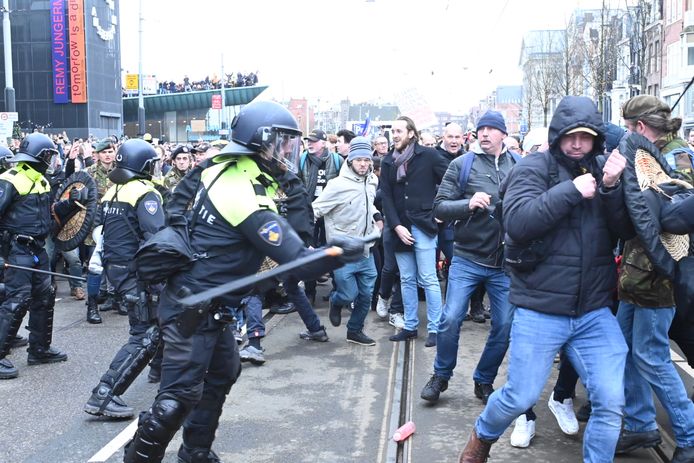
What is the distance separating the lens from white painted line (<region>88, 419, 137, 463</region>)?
5002 mm

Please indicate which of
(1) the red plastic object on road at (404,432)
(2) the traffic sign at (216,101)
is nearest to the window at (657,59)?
(2) the traffic sign at (216,101)

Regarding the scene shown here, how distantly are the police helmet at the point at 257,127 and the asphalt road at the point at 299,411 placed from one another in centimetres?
197

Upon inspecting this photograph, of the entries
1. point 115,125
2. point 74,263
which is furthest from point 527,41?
point 74,263

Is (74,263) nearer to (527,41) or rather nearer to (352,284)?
(352,284)

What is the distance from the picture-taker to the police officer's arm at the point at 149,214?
6062mm

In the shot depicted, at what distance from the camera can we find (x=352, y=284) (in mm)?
7895

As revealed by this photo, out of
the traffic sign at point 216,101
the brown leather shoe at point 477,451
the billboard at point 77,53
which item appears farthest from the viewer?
the traffic sign at point 216,101

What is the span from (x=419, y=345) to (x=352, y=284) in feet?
2.84

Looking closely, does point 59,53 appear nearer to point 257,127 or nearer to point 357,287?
point 357,287

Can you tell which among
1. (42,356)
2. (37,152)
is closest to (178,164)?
(37,152)

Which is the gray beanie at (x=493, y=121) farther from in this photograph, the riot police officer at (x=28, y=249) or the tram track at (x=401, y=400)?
the riot police officer at (x=28, y=249)

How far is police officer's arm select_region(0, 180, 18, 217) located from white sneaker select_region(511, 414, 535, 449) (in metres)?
4.55

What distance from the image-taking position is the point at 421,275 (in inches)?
291

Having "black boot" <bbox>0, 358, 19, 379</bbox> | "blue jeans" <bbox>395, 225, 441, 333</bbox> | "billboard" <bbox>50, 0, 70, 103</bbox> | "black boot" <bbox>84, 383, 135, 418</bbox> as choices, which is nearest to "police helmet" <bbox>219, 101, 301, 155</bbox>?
"black boot" <bbox>84, 383, 135, 418</bbox>
